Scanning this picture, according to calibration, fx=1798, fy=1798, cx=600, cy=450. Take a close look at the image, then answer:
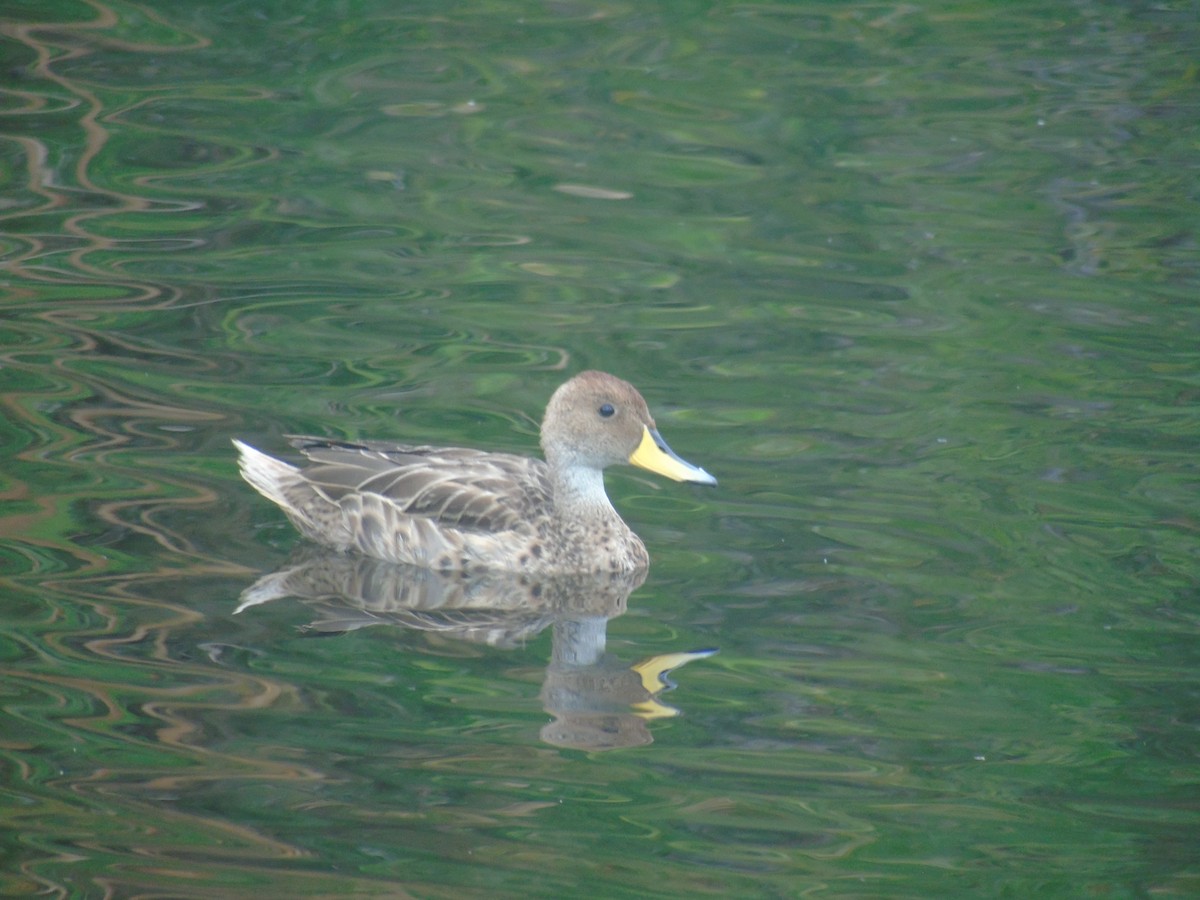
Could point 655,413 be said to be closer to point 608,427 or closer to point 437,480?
point 608,427

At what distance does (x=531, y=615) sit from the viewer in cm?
757

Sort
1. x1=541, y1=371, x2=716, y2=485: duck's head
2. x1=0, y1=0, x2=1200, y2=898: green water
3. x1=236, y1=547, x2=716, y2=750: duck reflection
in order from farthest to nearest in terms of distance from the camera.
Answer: x1=541, y1=371, x2=716, y2=485: duck's head
x1=236, y1=547, x2=716, y2=750: duck reflection
x1=0, y1=0, x2=1200, y2=898: green water

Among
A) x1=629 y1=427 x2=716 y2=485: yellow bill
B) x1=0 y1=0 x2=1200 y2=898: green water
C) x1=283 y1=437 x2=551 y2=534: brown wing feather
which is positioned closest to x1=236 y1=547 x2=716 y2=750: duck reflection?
x1=0 y1=0 x2=1200 y2=898: green water

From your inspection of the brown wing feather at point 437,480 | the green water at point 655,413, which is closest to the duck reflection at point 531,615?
the green water at point 655,413

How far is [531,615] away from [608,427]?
1013 millimetres

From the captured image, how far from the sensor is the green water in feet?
19.3

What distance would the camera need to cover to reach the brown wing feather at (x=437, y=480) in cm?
802

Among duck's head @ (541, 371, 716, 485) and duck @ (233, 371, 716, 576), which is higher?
duck's head @ (541, 371, 716, 485)

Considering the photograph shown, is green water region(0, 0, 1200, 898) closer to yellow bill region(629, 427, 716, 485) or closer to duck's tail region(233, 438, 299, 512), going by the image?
duck's tail region(233, 438, 299, 512)

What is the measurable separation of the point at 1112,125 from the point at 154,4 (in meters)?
8.10

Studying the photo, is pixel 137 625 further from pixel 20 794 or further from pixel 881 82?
pixel 881 82

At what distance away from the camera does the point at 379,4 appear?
15.8 metres

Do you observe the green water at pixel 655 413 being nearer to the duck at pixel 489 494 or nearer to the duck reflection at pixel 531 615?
the duck reflection at pixel 531 615

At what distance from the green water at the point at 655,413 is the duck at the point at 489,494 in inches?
9.3
